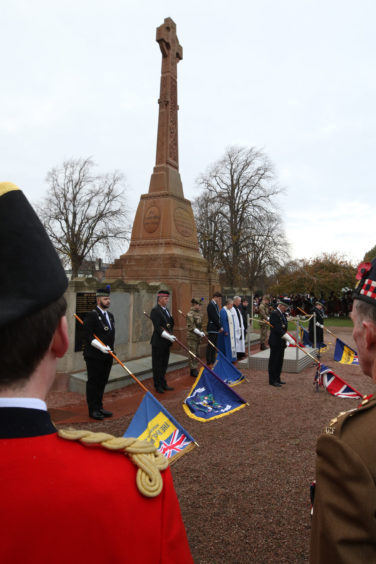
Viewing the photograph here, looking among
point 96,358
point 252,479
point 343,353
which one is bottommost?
point 252,479

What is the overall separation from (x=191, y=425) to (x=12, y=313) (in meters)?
5.45

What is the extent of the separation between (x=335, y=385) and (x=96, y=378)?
4862 mm

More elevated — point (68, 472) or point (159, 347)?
point (68, 472)

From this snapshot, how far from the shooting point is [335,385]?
7.51m

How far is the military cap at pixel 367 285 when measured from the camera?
1.34 meters

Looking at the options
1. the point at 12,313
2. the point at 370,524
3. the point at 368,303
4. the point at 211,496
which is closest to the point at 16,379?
the point at 12,313

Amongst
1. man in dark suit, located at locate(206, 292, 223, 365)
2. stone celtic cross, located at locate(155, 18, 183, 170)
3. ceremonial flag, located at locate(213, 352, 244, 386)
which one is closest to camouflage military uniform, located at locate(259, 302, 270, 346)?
man in dark suit, located at locate(206, 292, 223, 365)

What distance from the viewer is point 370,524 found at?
37.9 inches

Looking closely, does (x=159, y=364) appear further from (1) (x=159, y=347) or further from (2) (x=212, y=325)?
(2) (x=212, y=325)

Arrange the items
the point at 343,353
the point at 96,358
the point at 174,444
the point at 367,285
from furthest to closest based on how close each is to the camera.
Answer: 1. the point at 343,353
2. the point at 96,358
3. the point at 174,444
4. the point at 367,285

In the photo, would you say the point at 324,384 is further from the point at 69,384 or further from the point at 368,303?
the point at 368,303

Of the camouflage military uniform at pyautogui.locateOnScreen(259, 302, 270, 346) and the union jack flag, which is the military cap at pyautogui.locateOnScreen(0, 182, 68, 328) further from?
the camouflage military uniform at pyautogui.locateOnScreen(259, 302, 270, 346)

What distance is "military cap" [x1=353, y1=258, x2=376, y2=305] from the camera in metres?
1.34

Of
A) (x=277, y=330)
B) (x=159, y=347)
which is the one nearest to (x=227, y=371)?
(x=277, y=330)
